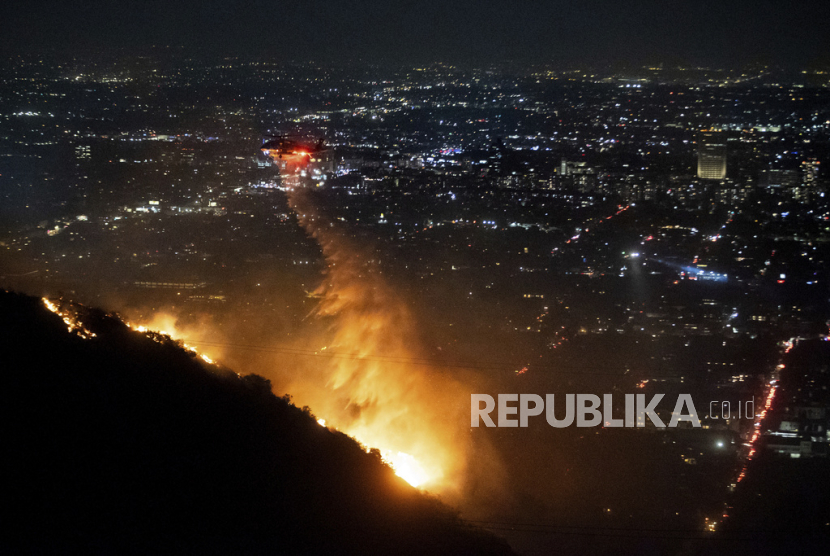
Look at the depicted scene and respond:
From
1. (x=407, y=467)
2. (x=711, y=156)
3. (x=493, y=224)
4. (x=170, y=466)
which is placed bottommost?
(x=170, y=466)

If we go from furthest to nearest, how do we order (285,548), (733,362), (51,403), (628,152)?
(628,152) < (733,362) < (51,403) < (285,548)

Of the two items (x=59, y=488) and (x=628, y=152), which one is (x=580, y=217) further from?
(x=59, y=488)

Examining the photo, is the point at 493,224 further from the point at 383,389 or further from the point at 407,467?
the point at 407,467

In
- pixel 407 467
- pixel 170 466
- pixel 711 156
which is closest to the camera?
pixel 170 466

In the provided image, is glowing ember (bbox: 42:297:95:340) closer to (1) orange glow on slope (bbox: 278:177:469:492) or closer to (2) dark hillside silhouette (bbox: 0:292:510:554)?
(2) dark hillside silhouette (bbox: 0:292:510:554)

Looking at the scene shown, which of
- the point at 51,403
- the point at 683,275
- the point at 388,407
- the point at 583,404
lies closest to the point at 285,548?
the point at 51,403

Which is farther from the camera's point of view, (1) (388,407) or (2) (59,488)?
(1) (388,407)

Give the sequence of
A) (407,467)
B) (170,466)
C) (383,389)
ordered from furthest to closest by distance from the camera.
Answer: (383,389)
(407,467)
(170,466)

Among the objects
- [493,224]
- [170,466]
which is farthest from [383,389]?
[493,224]
